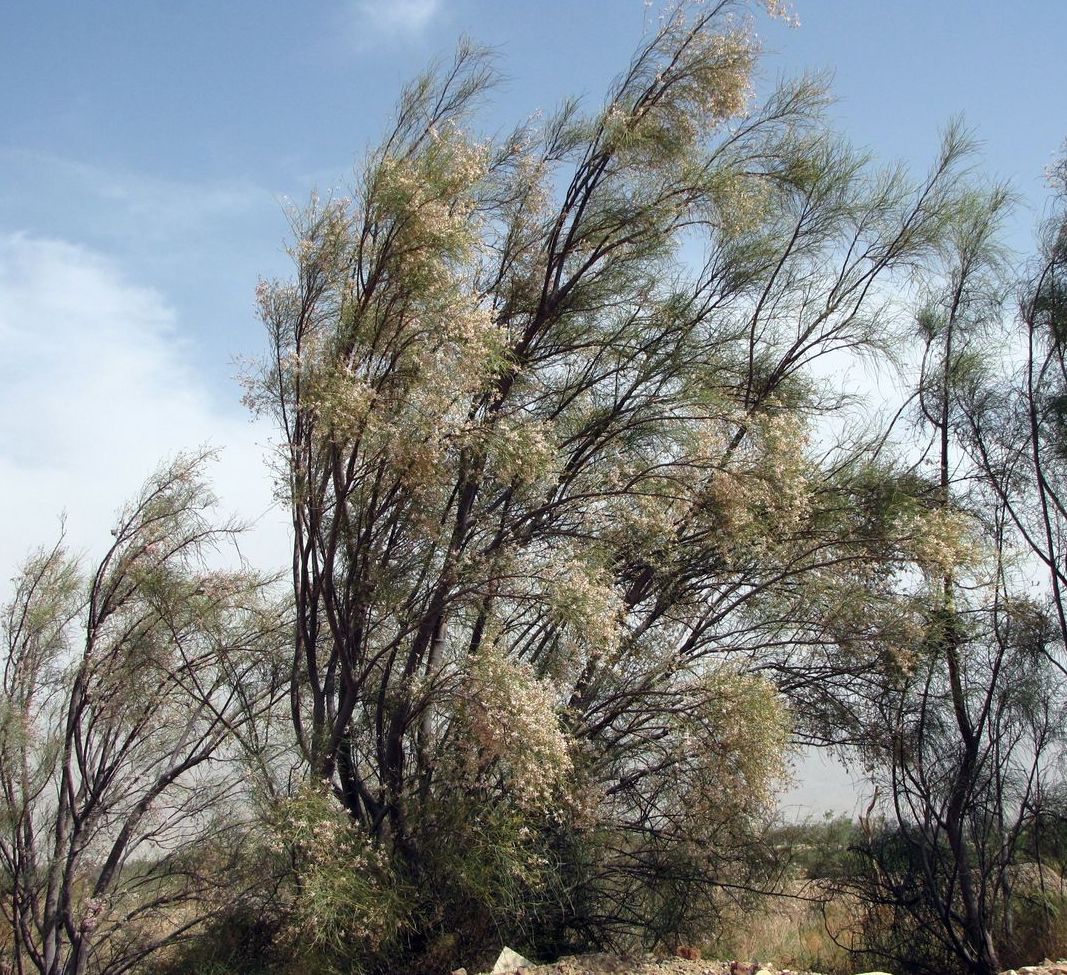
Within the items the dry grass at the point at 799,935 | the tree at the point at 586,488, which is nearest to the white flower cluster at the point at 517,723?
the tree at the point at 586,488

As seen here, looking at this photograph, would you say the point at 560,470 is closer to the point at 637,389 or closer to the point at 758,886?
the point at 637,389

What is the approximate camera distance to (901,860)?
26.3 feet

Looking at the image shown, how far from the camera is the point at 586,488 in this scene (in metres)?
7.61

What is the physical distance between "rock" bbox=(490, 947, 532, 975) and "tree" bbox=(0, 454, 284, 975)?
3.12 metres

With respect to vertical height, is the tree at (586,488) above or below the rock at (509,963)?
above

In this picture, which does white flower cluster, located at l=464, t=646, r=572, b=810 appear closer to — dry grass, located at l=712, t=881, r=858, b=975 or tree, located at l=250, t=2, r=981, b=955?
tree, located at l=250, t=2, r=981, b=955

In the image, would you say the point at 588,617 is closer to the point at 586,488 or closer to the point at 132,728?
the point at 586,488

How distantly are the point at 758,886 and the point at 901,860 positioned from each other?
1178 millimetres

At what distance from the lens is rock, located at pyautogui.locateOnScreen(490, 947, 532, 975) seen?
19.9ft

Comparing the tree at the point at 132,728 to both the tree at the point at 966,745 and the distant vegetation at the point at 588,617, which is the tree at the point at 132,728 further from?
the tree at the point at 966,745

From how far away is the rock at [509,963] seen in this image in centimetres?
607

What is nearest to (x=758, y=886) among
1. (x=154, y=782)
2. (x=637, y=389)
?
(x=637, y=389)

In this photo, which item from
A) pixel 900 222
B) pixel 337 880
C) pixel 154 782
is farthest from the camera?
pixel 154 782

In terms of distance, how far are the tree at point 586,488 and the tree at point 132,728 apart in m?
1.06
